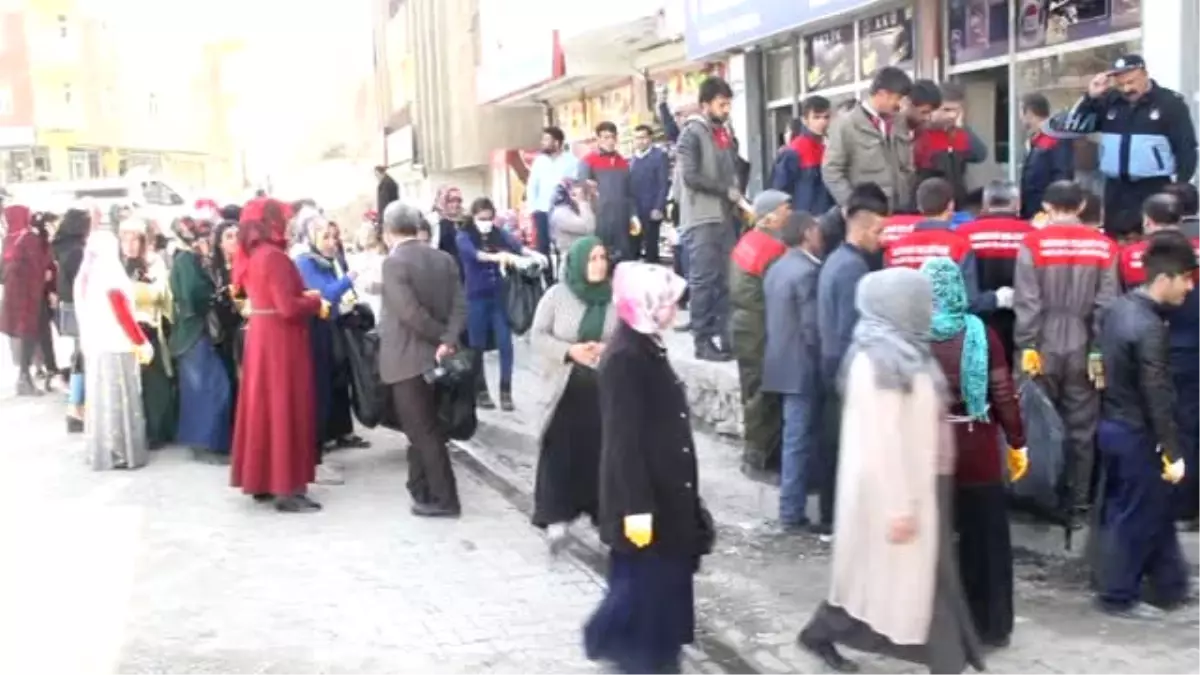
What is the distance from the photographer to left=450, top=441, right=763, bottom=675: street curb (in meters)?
5.64

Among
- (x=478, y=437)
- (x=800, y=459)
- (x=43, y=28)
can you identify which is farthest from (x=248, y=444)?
(x=43, y=28)

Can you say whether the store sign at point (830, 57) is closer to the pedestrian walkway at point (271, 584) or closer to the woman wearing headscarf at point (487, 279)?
the woman wearing headscarf at point (487, 279)

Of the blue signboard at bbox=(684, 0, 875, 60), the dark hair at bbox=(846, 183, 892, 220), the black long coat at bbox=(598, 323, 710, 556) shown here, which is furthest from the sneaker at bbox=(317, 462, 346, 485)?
the blue signboard at bbox=(684, 0, 875, 60)

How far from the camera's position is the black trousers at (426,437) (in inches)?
317

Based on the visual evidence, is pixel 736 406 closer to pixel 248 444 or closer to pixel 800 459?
pixel 800 459

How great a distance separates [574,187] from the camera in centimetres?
1214

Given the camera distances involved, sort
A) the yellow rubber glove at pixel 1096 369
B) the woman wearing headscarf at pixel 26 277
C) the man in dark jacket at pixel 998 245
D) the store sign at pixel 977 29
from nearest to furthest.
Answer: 1. the yellow rubber glove at pixel 1096 369
2. the man in dark jacket at pixel 998 245
3. the store sign at pixel 977 29
4. the woman wearing headscarf at pixel 26 277

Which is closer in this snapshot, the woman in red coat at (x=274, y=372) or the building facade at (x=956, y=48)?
the woman in red coat at (x=274, y=372)

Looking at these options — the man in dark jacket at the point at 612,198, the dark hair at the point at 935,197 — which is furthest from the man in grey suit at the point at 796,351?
the man in dark jacket at the point at 612,198

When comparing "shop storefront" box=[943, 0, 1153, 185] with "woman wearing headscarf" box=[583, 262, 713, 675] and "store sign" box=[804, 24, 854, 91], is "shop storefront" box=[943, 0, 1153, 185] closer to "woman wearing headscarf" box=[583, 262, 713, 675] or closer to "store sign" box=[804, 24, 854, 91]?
"store sign" box=[804, 24, 854, 91]

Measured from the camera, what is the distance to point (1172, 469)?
5.80m

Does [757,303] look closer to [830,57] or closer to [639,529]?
[639,529]

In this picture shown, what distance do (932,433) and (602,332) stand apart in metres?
2.53

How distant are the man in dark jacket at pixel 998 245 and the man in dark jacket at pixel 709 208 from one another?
287cm
